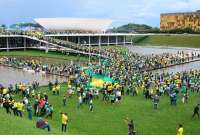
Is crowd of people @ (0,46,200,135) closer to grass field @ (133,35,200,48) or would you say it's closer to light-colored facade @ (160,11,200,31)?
grass field @ (133,35,200,48)

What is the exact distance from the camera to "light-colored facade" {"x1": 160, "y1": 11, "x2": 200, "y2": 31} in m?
112

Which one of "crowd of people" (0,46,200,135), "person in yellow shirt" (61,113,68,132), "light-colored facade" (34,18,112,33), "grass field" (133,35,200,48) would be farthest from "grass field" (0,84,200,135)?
"light-colored facade" (34,18,112,33)

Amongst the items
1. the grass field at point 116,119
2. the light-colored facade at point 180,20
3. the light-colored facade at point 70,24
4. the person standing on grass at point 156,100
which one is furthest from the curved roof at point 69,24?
the person standing on grass at point 156,100

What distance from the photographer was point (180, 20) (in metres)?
116

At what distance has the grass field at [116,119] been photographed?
19.1 m

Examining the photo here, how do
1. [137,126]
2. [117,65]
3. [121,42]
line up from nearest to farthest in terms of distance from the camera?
[137,126] < [117,65] < [121,42]

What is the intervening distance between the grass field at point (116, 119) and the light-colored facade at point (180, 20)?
86.3m

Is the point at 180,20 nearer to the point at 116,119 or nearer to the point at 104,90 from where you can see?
the point at 104,90

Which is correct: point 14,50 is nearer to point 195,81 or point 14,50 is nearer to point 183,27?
point 195,81

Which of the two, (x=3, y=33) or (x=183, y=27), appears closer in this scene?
(x=3, y=33)

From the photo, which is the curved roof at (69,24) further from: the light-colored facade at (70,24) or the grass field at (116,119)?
the grass field at (116,119)

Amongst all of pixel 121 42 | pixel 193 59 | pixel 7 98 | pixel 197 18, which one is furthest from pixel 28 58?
pixel 197 18

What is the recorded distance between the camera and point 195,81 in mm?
33750

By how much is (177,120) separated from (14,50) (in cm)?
4784
